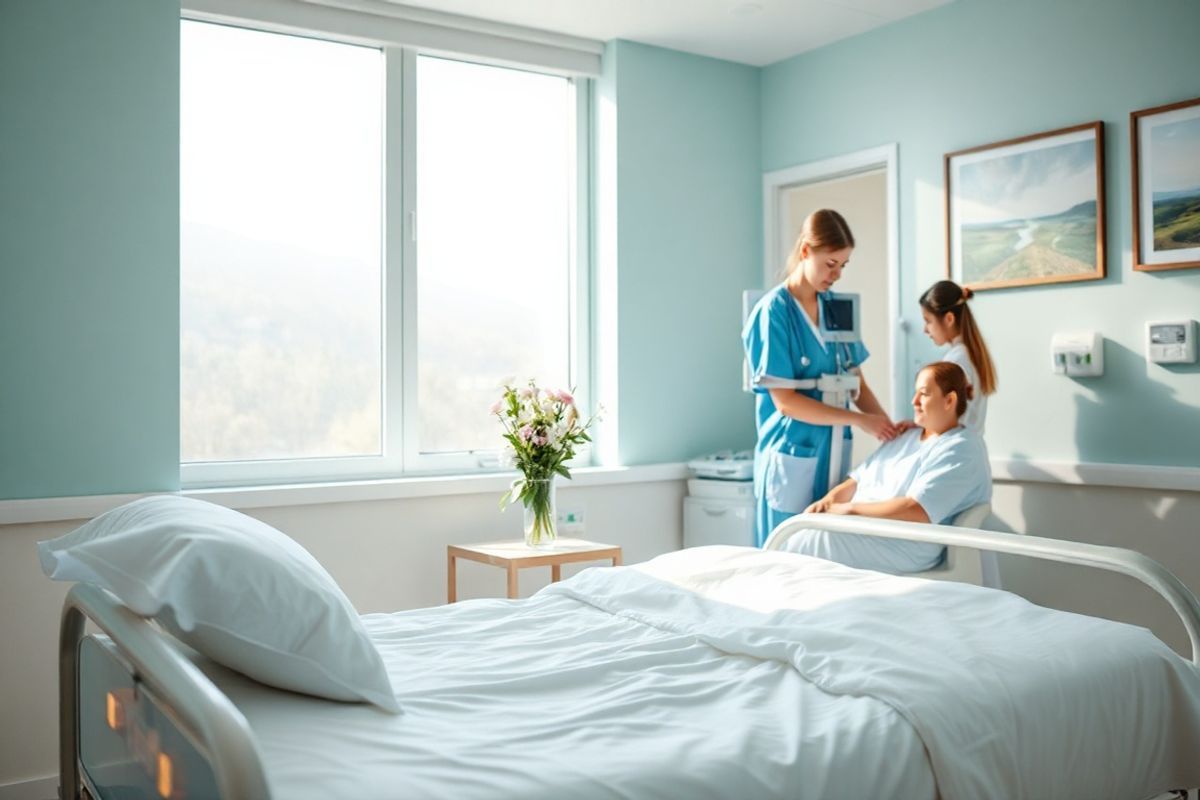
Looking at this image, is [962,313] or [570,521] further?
[570,521]

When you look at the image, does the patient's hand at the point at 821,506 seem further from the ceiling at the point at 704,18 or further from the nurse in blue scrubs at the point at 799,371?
the ceiling at the point at 704,18

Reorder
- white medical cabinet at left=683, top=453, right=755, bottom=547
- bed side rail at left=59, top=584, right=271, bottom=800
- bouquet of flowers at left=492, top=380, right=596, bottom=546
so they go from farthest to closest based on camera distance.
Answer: white medical cabinet at left=683, top=453, right=755, bottom=547, bouquet of flowers at left=492, top=380, right=596, bottom=546, bed side rail at left=59, top=584, right=271, bottom=800

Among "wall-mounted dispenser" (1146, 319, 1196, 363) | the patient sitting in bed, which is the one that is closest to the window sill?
the patient sitting in bed

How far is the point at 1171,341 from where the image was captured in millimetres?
3023

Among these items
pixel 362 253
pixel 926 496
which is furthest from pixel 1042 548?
pixel 362 253

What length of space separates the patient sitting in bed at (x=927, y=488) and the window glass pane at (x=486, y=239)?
4.82ft

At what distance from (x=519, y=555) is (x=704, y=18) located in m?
2.05

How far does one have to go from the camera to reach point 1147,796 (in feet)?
5.55

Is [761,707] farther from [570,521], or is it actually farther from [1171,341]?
[570,521]

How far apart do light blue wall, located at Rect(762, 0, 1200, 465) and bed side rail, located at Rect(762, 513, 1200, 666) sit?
101 centimetres

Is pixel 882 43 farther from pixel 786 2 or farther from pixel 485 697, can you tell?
pixel 485 697

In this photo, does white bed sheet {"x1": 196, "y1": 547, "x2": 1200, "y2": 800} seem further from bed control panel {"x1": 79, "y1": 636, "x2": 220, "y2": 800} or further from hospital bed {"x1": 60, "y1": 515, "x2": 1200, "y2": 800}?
bed control panel {"x1": 79, "y1": 636, "x2": 220, "y2": 800}

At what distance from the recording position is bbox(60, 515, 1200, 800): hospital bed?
4.26ft

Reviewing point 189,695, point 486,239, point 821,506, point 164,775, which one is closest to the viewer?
point 189,695
